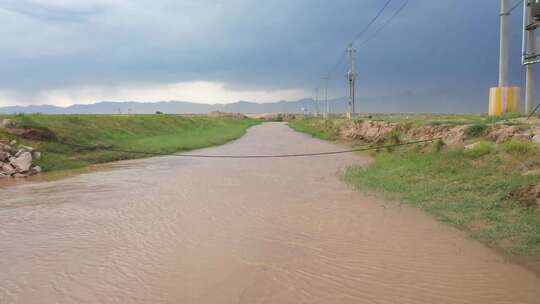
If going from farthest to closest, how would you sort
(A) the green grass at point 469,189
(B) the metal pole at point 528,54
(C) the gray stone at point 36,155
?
(B) the metal pole at point 528,54
(C) the gray stone at point 36,155
(A) the green grass at point 469,189

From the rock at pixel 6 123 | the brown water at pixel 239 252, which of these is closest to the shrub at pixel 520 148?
the brown water at pixel 239 252

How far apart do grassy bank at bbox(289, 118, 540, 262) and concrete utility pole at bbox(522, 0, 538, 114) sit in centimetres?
794

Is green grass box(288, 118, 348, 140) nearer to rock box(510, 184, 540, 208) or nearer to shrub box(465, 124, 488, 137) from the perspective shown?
shrub box(465, 124, 488, 137)

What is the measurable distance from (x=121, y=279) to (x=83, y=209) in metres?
4.57

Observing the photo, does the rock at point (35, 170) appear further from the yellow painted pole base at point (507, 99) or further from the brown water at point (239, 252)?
the yellow painted pole base at point (507, 99)

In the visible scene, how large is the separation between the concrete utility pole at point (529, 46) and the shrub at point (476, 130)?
542 cm

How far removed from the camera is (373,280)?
4789 mm

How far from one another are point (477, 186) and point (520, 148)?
2.11 m

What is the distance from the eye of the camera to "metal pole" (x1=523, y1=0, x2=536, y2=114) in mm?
16172

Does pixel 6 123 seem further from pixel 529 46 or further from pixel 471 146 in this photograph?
pixel 529 46

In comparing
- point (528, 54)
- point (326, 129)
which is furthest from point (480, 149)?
point (326, 129)

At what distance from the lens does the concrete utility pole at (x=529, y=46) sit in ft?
52.6

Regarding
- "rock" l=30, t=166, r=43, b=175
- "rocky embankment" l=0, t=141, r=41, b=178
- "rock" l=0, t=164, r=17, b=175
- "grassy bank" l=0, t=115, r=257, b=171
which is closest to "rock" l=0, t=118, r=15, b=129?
"grassy bank" l=0, t=115, r=257, b=171

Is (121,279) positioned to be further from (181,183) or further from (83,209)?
(181,183)
